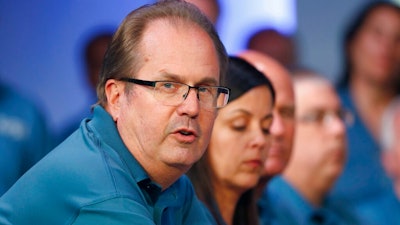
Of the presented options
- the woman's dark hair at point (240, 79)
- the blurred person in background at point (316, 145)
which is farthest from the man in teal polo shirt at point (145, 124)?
the blurred person in background at point (316, 145)

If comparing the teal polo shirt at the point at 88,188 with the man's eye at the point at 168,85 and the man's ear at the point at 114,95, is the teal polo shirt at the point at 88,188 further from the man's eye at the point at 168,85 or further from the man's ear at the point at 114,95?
the man's eye at the point at 168,85

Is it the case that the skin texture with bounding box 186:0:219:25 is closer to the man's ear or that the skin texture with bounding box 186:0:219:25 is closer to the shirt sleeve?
the man's ear

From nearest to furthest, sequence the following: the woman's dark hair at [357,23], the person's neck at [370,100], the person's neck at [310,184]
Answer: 1. the person's neck at [310,184]
2. the person's neck at [370,100]
3. the woman's dark hair at [357,23]

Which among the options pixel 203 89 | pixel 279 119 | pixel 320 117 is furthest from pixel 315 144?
pixel 203 89

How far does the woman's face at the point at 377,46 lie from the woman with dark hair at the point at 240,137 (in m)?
2.51

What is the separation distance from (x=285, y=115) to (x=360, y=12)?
7.17 ft

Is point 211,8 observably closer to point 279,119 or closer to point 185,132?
point 279,119

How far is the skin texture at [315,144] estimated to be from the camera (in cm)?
489

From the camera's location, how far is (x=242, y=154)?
355 centimetres

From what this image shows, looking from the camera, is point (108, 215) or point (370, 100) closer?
point (108, 215)

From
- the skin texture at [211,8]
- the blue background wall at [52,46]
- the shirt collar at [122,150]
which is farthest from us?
the blue background wall at [52,46]

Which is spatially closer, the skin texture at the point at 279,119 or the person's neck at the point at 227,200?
the person's neck at the point at 227,200

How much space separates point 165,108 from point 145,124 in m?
0.06

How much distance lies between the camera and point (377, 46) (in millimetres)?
6043
